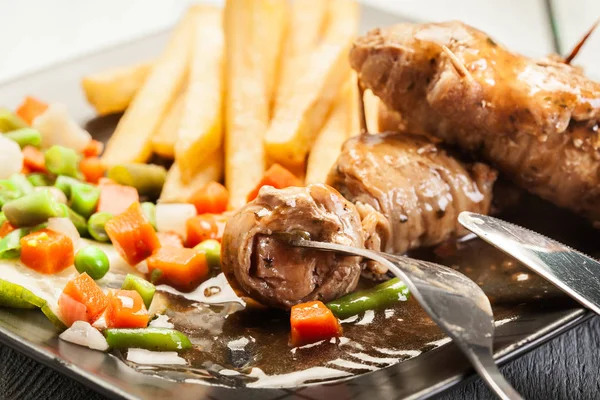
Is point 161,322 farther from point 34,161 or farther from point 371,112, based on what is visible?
point 371,112

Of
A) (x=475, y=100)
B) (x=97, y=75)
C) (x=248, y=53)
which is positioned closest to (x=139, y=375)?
(x=475, y=100)

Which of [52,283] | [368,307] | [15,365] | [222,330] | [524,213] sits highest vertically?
[524,213]

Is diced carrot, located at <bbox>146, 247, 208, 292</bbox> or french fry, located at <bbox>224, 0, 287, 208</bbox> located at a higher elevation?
french fry, located at <bbox>224, 0, 287, 208</bbox>

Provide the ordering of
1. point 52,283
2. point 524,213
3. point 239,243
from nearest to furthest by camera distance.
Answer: point 239,243 < point 52,283 < point 524,213

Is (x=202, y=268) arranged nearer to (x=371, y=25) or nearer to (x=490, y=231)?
(x=490, y=231)

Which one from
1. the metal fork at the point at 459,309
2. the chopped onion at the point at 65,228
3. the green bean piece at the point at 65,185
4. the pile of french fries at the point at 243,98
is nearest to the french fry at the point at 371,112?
the pile of french fries at the point at 243,98

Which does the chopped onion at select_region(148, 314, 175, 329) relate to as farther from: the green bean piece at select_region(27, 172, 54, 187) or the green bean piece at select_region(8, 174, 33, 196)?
the green bean piece at select_region(27, 172, 54, 187)

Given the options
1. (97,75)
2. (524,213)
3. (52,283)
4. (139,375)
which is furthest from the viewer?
(97,75)

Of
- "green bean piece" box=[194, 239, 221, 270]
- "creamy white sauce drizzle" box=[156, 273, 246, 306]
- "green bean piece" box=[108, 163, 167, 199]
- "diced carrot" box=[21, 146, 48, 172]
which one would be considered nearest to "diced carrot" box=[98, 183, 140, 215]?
"green bean piece" box=[108, 163, 167, 199]
